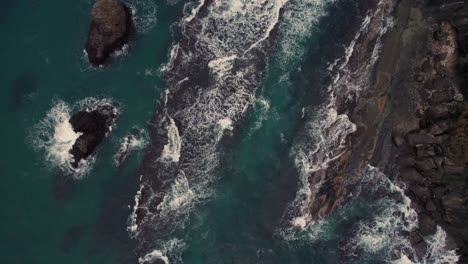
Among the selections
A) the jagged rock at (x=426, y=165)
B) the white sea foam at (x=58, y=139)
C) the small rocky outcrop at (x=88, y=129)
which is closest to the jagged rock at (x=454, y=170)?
the jagged rock at (x=426, y=165)

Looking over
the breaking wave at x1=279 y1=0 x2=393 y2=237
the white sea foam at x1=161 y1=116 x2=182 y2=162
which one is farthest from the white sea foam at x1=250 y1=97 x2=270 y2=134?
the white sea foam at x1=161 y1=116 x2=182 y2=162

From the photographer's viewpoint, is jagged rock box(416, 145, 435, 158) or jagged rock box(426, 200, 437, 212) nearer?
jagged rock box(416, 145, 435, 158)

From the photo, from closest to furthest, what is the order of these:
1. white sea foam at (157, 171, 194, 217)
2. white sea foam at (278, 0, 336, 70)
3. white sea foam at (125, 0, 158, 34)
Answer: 1. white sea foam at (157, 171, 194, 217)
2. white sea foam at (125, 0, 158, 34)
3. white sea foam at (278, 0, 336, 70)

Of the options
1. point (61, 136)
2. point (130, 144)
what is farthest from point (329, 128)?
point (61, 136)

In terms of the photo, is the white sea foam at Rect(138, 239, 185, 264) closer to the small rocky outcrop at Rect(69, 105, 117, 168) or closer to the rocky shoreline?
the small rocky outcrop at Rect(69, 105, 117, 168)

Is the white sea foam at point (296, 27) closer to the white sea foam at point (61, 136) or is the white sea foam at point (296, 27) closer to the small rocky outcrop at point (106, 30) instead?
the small rocky outcrop at point (106, 30)
